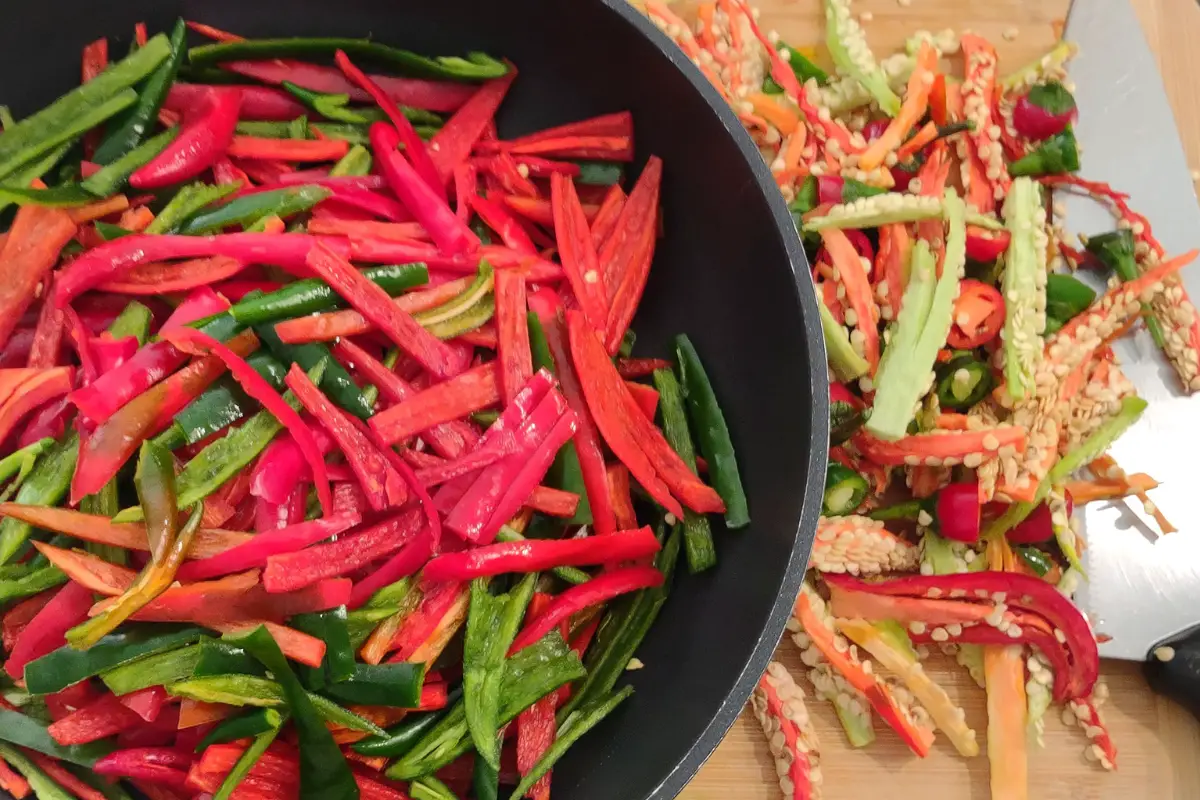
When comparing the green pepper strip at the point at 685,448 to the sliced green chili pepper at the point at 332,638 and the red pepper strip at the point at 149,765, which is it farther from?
the red pepper strip at the point at 149,765

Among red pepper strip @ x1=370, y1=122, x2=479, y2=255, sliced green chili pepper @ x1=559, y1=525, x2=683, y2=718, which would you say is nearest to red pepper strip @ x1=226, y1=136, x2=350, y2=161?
red pepper strip @ x1=370, y1=122, x2=479, y2=255

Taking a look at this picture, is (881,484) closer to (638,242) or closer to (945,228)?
(945,228)

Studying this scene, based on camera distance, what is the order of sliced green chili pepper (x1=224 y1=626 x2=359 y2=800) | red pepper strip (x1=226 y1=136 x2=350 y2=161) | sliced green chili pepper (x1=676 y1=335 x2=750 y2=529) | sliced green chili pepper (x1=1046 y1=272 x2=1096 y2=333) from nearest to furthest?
1. sliced green chili pepper (x1=224 y1=626 x2=359 y2=800)
2. sliced green chili pepper (x1=676 y1=335 x2=750 y2=529)
3. red pepper strip (x1=226 y1=136 x2=350 y2=161)
4. sliced green chili pepper (x1=1046 y1=272 x2=1096 y2=333)

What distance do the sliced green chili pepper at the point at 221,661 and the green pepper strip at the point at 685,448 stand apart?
72 centimetres

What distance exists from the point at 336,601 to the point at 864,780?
3.74ft

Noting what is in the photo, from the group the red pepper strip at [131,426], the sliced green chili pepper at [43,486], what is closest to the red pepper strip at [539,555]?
the red pepper strip at [131,426]

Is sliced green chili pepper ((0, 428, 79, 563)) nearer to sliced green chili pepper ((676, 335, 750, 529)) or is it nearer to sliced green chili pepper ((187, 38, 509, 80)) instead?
sliced green chili pepper ((187, 38, 509, 80))

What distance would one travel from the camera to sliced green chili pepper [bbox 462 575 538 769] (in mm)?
1268

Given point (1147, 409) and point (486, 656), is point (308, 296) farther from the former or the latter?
point (1147, 409)

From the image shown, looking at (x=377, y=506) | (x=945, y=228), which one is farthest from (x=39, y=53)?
(x=945, y=228)

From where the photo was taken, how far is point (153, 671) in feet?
4.02

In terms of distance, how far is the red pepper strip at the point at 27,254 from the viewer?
135 centimetres

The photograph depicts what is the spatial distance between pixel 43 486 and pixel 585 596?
2.91 ft

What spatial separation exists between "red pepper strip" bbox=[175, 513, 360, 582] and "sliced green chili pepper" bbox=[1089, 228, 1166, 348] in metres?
1.68
